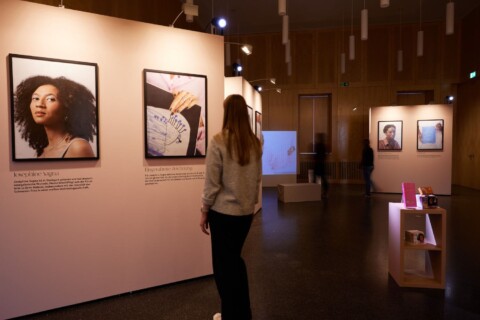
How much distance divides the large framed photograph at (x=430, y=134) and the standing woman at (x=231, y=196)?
31.9ft

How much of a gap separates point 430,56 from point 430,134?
13.0 feet

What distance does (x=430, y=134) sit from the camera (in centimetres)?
1055

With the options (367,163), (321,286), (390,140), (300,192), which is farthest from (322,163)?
(321,286)

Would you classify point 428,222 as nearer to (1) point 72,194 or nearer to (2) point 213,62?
(2) point 213,62

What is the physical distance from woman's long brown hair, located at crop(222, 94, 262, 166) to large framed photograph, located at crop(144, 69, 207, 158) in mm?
1250

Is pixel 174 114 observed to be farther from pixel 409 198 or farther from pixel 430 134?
pixel 430 134

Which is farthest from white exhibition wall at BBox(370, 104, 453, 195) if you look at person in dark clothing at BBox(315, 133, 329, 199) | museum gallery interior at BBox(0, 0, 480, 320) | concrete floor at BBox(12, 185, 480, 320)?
museum gallery interior at BBox(0, 0, 480, 320)

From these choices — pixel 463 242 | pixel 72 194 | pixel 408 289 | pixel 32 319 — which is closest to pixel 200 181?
pixel 72 194

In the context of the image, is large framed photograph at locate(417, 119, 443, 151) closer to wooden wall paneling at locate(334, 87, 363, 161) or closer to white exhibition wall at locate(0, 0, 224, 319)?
wooden wall paneling at locate(334, 87, 363, 161)

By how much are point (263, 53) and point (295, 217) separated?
881 centimetres

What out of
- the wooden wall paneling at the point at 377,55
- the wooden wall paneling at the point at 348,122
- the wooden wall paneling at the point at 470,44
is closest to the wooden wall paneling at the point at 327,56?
the wooden wall paneling at the point at 348,122

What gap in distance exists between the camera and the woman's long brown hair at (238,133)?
2455 mm

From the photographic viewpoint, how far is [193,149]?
3805 millimetres

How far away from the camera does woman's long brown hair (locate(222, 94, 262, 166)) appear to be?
96.7 inches
